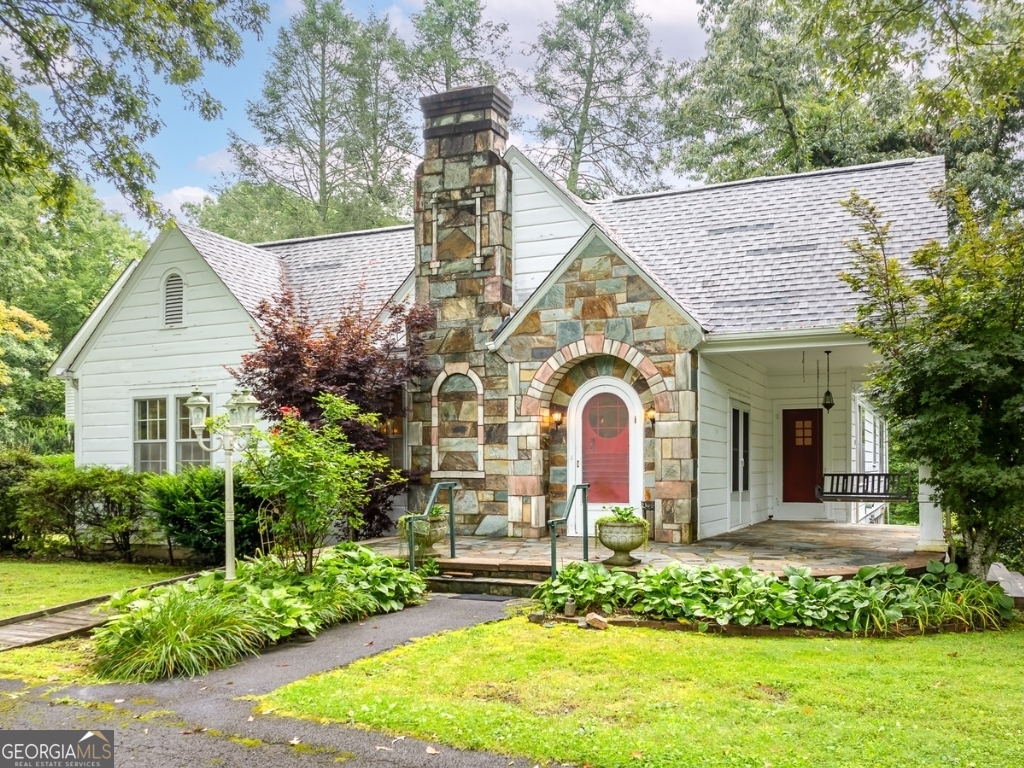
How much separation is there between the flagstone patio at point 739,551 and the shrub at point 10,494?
592 centimetres

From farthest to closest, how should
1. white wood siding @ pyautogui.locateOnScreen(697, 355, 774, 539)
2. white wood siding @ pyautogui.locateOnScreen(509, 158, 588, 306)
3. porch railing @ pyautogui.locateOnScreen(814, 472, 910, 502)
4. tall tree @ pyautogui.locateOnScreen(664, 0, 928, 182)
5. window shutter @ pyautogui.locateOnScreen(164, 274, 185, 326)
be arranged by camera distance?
tall tree @ pyautogui.locateOnScreen(664, 0, 928, 182) → window shutter @ pyautogui.locateOnScreen(164, 274, 185, 326) → white wood siding @ pyautogui.locateOnScreen(509, 158, 588, 306) → porch railing @ pyautogui.locateOnScreen(814, 472, 910, 502) → white wood siding @ pyautogui.locateOnScreen(697, 355, 774, 539)

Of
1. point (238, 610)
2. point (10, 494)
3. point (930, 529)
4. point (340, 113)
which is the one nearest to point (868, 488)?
point (930, 529)

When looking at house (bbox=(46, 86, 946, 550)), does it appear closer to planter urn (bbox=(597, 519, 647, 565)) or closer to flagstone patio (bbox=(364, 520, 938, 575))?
flagstone patio (bbox=(364, 520, 938, 575))

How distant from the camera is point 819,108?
787 inches

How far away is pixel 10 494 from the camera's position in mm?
12781

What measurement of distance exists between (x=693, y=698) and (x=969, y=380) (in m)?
4.37

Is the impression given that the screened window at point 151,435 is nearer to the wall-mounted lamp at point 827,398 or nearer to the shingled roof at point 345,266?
the shingled roof at point 345,266

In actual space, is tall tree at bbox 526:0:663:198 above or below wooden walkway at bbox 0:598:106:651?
above

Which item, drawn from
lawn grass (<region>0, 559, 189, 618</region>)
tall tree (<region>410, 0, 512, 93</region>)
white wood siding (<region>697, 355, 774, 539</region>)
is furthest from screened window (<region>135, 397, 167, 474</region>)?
tall tree (<region>410, 0, 512, 93</region>)

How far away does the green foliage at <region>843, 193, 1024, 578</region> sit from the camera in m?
7.55

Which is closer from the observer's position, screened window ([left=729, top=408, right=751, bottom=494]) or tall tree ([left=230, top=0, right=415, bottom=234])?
screened window ([left=729, top=408, right=751, bottom=494])

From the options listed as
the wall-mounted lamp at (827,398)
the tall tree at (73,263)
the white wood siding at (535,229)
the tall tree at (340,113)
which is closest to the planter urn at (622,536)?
the white wood siding at (535,229)

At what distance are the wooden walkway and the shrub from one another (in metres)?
5.60

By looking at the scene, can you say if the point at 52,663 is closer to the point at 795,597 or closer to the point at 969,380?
the point at 795,597
